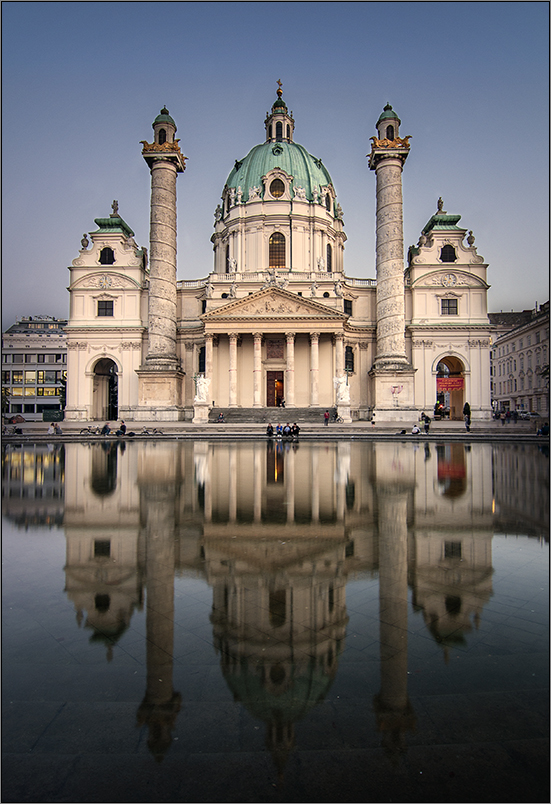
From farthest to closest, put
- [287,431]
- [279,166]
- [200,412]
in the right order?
[279,166] → [200,412] → [287,431]

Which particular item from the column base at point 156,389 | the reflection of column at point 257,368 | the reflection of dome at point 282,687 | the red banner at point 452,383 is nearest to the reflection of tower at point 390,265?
the red banner at point 452,383

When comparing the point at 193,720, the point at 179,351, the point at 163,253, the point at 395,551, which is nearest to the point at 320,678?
the point at 193,720

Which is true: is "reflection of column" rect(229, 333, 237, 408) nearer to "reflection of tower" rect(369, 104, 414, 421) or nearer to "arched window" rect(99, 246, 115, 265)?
"reflection of tower" rect(369, 104, 414, 421)

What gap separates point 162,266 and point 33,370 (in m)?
49.6

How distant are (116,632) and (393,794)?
8.20 ft

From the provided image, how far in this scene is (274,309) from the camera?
42094 millimetres

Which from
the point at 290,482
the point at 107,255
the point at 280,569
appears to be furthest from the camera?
the point at 107,255

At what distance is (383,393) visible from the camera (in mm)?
38125

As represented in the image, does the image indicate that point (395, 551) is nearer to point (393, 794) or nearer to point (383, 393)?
point (393, 794)

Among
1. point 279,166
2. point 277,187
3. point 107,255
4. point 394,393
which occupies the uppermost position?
point 279,166

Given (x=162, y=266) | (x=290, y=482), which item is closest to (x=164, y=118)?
(x=162, y=266)

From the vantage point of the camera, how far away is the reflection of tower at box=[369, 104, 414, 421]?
38.0 m

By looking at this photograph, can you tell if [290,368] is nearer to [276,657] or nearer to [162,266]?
[162,266]

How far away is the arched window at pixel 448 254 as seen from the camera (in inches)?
1820
